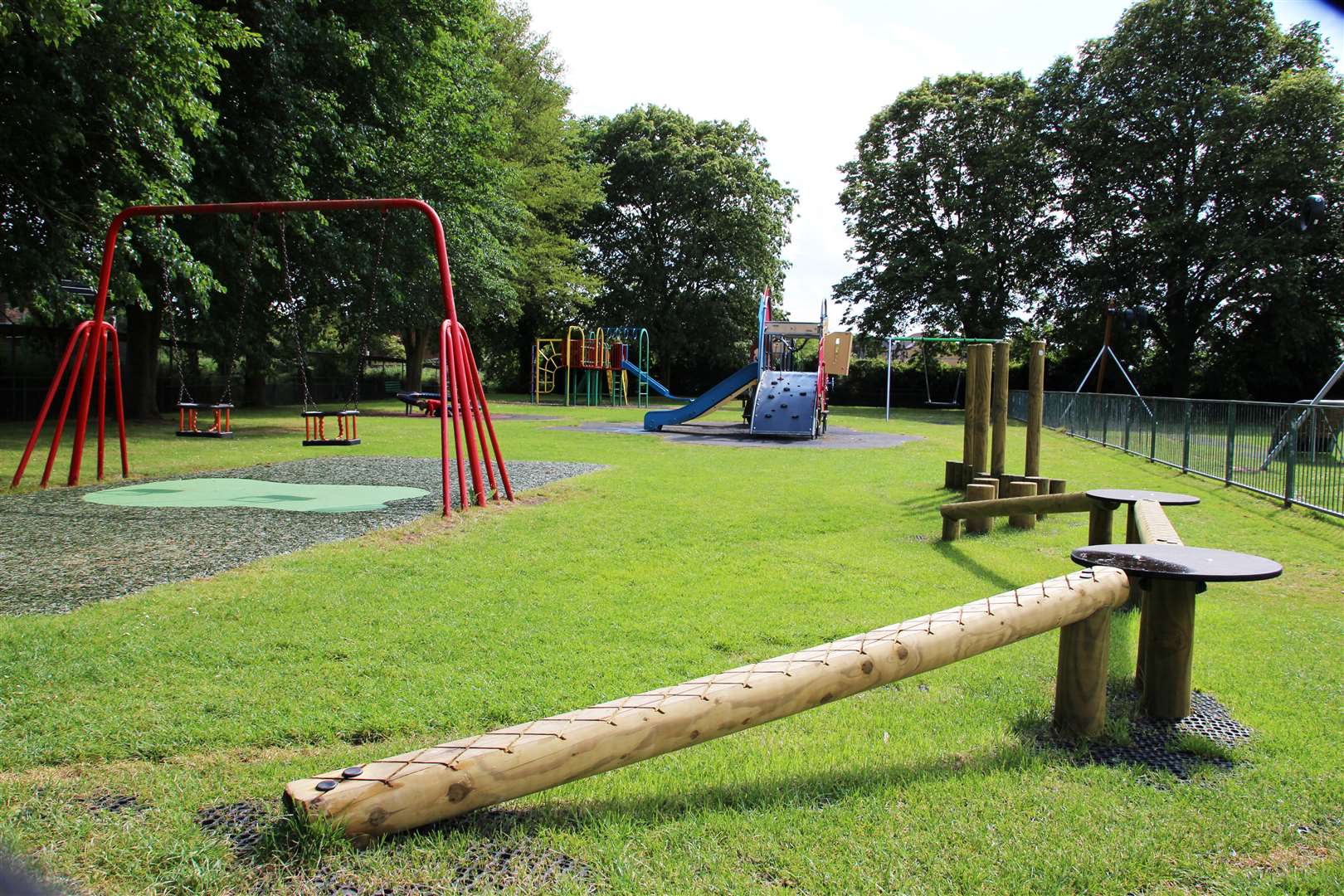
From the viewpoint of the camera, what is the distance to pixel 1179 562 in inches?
145

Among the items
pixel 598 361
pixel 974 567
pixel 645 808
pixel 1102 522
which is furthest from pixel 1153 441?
pixel 598 361

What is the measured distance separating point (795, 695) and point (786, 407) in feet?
62.7

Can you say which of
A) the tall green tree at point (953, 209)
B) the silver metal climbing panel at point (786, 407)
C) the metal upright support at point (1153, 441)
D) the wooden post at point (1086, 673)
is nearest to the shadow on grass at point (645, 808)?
the wooden post at point (1086, 673)

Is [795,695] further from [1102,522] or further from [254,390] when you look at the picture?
[254,390]

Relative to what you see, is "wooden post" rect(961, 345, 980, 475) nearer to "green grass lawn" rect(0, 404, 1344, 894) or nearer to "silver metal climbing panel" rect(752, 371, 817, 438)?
"green grass lawn" rect(0, 404, 1344, 894)

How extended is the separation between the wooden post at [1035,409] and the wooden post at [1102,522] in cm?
354

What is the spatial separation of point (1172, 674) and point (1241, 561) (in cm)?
58

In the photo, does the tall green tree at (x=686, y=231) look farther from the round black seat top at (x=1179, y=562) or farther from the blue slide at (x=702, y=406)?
the round black seat top at (x=1179, y=562)

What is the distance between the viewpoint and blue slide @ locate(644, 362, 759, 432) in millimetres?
23484

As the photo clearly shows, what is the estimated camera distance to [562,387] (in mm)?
55312

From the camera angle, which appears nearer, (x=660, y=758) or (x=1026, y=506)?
(x=660, y=758)

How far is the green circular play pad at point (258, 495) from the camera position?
943cm

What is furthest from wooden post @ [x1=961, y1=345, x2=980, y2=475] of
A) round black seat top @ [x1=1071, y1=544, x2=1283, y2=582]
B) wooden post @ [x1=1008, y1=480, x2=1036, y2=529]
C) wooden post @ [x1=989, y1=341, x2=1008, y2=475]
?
round black seat top @ [x1=1071, y1=544, x2=1283, y2=582]

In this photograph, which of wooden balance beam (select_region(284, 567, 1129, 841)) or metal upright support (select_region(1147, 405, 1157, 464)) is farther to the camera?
metal upright support (select_region(1147, 405, 1157, 464))
